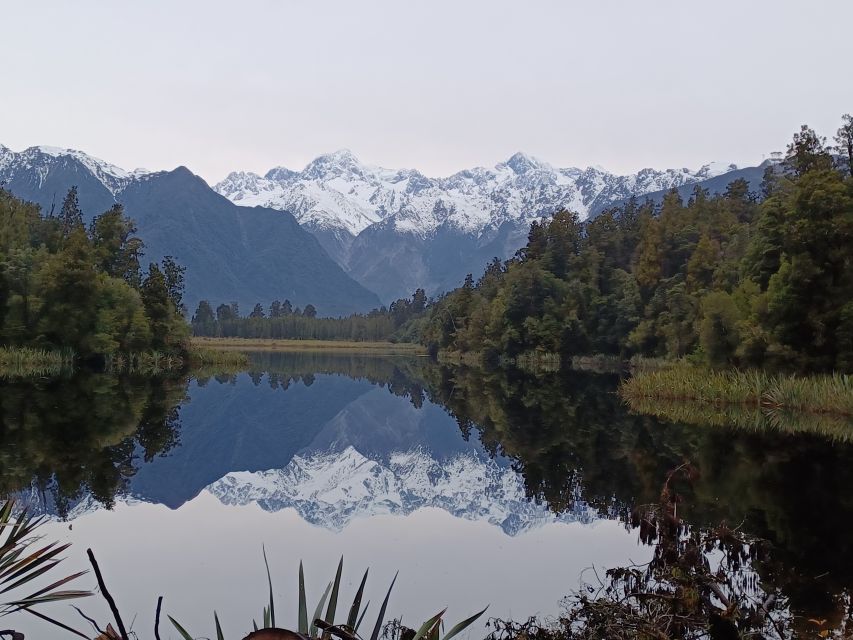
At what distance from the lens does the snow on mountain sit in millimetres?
19047

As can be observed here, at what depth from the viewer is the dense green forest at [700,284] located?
42438mm

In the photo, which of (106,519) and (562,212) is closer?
(106,519)

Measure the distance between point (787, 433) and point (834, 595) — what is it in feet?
68.0

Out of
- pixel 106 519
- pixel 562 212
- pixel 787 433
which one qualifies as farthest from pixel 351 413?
pixel 562 212

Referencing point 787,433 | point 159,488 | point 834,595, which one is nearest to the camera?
point 834,595

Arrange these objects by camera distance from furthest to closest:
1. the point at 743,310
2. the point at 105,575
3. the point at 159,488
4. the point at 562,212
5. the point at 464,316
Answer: the point at 464,316 → the point at 562,212 → the point at 743,310 → the point at 159,488 → the point at 105,575

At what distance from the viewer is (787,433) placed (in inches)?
1218

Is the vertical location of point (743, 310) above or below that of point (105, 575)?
above

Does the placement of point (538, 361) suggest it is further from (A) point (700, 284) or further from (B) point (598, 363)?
(A) point (700, 284)

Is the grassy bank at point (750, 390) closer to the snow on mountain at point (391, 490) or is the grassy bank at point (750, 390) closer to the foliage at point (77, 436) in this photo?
the snow on mountain at point (391, 490)

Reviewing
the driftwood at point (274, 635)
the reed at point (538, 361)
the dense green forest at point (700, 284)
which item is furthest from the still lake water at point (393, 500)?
the reed at point (538, 361)

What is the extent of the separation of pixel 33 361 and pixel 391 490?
51.5 meters

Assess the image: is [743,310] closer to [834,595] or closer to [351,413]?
[351,413]

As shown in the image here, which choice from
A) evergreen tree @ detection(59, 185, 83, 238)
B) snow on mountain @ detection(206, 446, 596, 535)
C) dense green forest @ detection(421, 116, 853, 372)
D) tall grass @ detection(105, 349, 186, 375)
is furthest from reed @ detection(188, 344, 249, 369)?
snow on mountain @ detection(206, 446, 596, 535)
